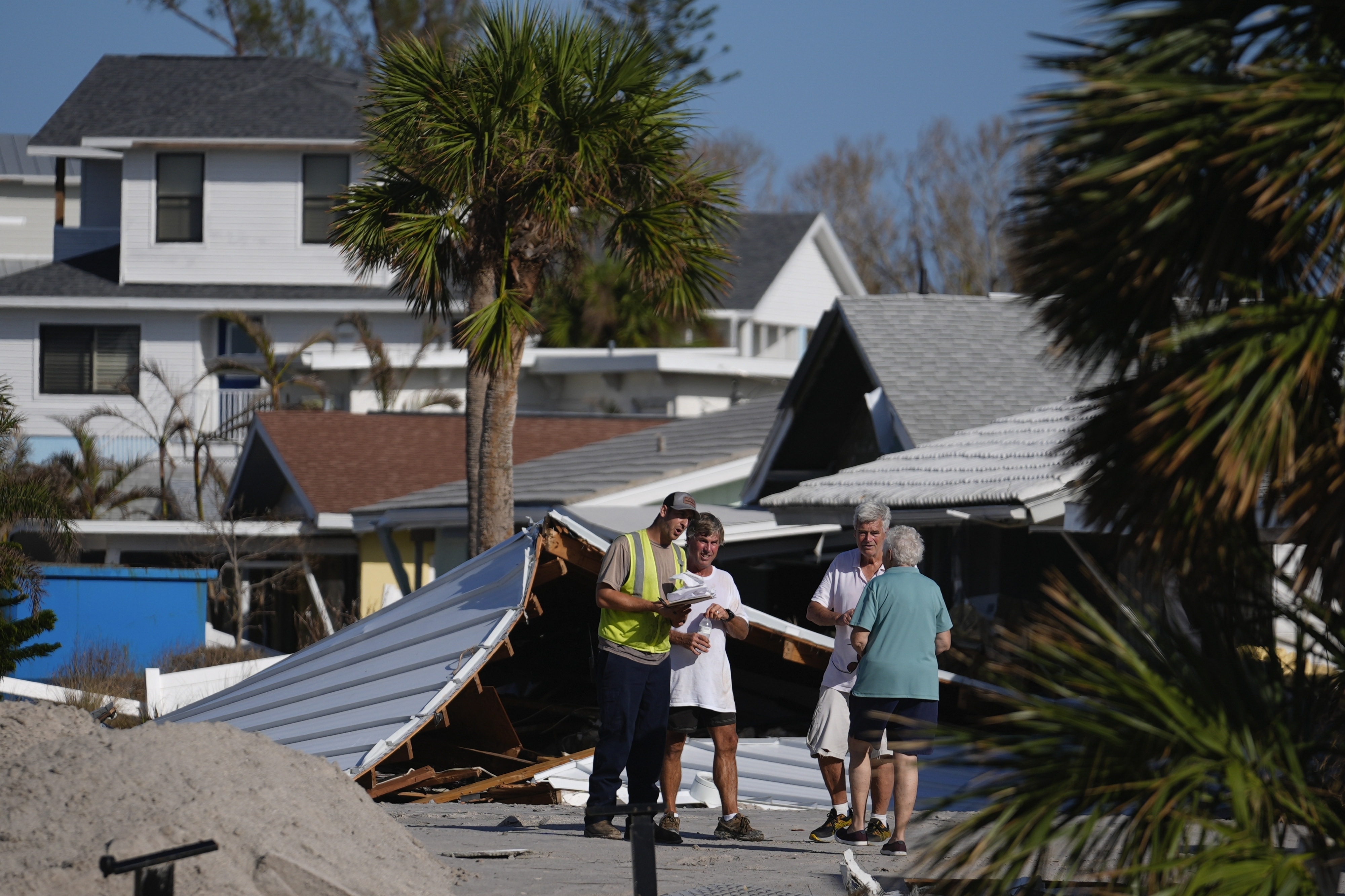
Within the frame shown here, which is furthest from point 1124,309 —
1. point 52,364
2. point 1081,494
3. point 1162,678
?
point 52,364

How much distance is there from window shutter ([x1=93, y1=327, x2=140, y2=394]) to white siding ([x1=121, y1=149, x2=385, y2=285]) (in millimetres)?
1186

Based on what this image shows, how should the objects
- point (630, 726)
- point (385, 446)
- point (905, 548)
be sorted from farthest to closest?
point (385, 446) → point (630, 726) → point (905, 548)

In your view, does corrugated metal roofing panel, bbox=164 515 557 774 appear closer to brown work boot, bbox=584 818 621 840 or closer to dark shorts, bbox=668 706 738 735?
brown work boot, bbox=584 818 621 840

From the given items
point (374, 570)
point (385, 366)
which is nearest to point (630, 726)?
point (374, 570)

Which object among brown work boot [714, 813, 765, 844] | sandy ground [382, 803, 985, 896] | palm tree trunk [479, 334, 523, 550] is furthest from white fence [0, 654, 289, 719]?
brown work boot [714, 813, 765, 844]

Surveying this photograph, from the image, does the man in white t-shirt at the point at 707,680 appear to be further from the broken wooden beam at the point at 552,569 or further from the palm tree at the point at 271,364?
the palm tree at the point at 271,364

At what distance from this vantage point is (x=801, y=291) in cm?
4075

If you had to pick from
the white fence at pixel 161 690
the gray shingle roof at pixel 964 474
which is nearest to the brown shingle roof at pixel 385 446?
the white fence at pixel 161 690

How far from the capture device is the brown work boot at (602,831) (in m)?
8.38

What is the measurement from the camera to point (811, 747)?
A: 8742 mm

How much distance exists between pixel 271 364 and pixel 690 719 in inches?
862

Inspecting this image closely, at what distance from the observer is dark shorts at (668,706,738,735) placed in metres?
8.76

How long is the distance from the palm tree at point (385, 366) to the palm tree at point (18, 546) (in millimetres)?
9184

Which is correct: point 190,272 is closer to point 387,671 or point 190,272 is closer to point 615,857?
point 387,671
